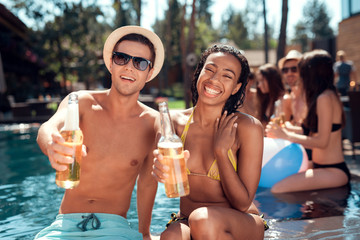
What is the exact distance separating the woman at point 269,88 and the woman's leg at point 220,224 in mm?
3891

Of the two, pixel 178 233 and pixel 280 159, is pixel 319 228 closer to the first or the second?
pixel 280 159

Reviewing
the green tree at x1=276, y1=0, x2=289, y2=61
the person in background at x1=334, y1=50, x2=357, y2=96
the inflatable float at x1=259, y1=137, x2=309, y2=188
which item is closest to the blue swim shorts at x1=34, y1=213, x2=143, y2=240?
the inflatable float at x1=259, y1=137, x2=309, y2=188

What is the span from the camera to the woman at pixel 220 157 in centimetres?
238

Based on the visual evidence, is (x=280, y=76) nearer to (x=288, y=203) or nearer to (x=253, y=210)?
(x=288, y=203)

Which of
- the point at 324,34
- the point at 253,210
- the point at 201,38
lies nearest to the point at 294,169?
the point at 253,210

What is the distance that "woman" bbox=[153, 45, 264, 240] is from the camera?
2383 mm

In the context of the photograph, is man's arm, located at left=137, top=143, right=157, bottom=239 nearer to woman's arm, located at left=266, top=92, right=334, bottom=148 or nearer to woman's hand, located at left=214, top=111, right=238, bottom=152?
woman's hand, located at left=214, top=111, right=238, bottom=152

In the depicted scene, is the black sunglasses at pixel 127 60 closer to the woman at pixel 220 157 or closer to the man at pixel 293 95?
the woman at pixel 220 157

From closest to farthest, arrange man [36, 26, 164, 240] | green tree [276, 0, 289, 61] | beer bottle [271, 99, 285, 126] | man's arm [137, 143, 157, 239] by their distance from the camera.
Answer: man [36, 26, 164, 240] < man's arm [137, 143, 157, 239] < beer bottle [271, 99, 285, 126] < green tree [276, 0, 289, 61]

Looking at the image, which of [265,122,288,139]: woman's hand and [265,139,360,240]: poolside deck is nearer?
[265,139,360,240]: poolside deck

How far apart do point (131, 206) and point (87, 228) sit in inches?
97.5

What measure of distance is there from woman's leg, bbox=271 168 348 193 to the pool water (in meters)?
0.08

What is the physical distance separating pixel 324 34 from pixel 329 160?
304 ft

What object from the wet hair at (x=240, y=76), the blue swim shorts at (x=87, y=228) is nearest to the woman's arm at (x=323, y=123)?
the wet hair at (x=240, y=76)
